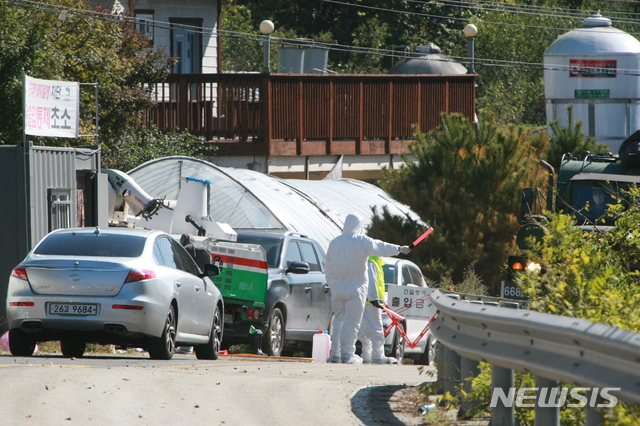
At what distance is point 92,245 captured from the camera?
11984mm

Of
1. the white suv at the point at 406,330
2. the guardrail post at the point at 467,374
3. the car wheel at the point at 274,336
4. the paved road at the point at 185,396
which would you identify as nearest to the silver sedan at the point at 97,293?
the paved road at the point at 185,396

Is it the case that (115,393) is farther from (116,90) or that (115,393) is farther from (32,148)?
(116,90)

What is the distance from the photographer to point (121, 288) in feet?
37.7

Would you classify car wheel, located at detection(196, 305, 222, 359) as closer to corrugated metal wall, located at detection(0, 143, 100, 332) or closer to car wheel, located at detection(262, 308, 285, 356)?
car wheel, located at detection(262, 308, 285, 356)

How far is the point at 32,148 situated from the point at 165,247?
484cm

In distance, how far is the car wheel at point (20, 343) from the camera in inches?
473

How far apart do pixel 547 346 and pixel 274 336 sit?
9.98 meters

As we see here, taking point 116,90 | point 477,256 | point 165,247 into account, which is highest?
point 116,90

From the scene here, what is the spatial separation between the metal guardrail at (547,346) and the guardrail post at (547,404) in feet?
0.07

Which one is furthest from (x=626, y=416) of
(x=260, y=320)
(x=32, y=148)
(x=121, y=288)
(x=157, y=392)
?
(x=32, y=148)

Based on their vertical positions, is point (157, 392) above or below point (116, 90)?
below

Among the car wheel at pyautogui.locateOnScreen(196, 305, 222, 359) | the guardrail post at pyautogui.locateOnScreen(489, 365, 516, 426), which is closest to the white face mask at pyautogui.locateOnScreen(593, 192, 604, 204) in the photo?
the car wheel at pyautogui.locateOnScreen(196, 305, 222, 359)

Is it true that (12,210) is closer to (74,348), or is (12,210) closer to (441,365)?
(74,348)

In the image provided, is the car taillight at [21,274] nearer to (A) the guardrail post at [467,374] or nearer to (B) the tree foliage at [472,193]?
(A) the guardrail post at [467,374]
